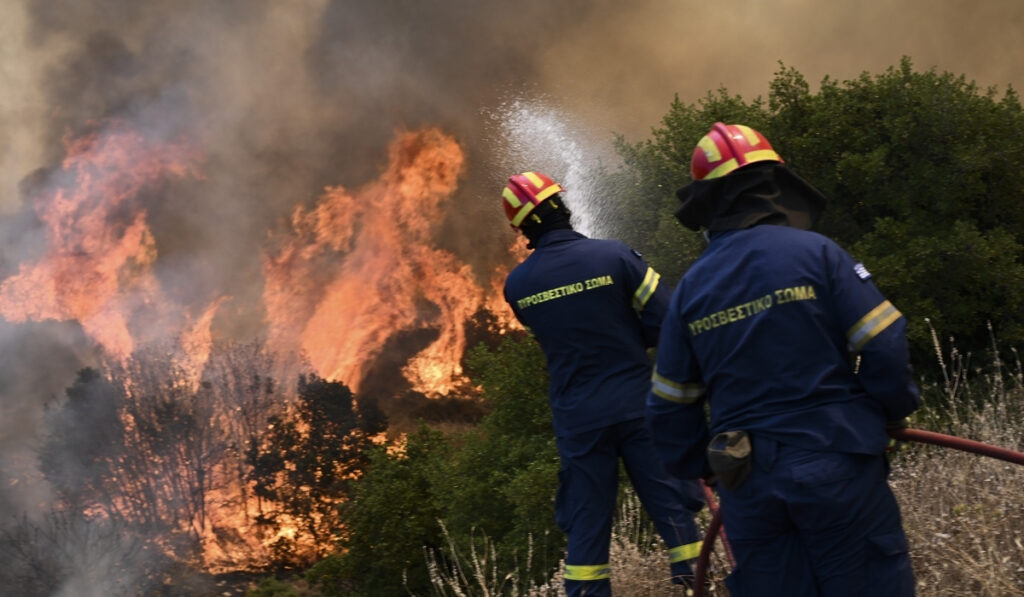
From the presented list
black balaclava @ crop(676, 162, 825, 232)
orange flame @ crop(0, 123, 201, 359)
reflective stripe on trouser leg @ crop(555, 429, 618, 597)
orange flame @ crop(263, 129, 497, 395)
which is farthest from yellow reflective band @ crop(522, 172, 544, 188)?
orange flame @ crop(0, 123, 201, 359)

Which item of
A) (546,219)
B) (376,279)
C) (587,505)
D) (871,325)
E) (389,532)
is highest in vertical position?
(376,279)

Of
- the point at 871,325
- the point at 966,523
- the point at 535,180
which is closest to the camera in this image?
the point at 871,325

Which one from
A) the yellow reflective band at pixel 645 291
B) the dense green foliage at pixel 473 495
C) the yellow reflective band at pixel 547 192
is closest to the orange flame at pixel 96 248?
the dense green foliage at pixel 473 495

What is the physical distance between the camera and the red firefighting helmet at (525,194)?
4.54 meters

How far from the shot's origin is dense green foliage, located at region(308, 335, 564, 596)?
14.5 m

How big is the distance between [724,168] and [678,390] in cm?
72

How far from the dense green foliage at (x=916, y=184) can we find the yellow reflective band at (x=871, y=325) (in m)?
12.8

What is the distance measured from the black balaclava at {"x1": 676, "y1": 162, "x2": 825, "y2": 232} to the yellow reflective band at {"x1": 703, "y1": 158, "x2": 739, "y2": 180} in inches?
0.5

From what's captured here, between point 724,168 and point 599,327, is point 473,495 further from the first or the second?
point 724,168

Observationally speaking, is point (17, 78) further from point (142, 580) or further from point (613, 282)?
point (613, 282)

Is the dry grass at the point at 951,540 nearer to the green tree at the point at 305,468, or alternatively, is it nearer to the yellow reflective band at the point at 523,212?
the yellow reflective band at the point at 523,212

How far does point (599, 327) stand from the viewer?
429cm

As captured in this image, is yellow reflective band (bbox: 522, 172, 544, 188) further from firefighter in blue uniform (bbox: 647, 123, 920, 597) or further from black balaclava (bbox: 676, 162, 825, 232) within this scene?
firefighter in blue uniform (bbox: 647, 123, 920, 597)

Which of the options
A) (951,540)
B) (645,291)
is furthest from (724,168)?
(951,540)
